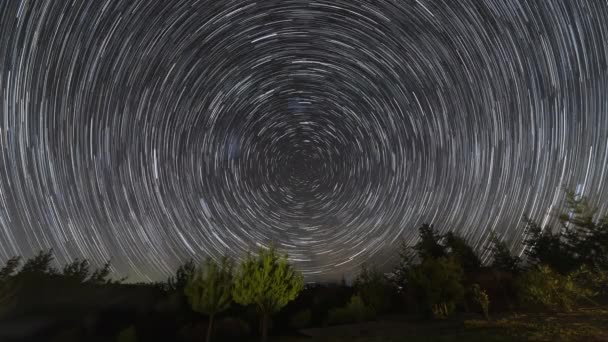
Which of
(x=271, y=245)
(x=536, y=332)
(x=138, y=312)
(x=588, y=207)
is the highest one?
(x=588, y=207)

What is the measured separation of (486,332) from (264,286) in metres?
9.42

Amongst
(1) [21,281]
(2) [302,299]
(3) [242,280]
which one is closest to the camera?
(3) [242,280]

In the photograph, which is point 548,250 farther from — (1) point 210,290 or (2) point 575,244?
(1) point 210,290

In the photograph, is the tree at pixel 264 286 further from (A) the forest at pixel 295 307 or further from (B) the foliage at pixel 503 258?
(B) the foliage at pixel 503 258

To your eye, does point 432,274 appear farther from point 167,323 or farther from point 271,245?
point 167,323

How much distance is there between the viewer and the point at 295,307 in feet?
79.6

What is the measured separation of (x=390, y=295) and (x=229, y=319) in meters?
14.3

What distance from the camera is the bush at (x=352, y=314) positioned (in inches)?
837

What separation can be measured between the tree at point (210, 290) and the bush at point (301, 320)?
8097 mm

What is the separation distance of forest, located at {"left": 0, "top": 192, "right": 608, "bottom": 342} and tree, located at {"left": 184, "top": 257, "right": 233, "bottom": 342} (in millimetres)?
48

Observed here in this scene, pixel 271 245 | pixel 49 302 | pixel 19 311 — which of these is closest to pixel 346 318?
pixel 271 245

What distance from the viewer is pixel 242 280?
15195mm

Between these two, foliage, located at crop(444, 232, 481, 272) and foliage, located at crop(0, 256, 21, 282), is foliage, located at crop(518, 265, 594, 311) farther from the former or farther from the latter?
foliage, located at crop(0, 256, 21, 282)

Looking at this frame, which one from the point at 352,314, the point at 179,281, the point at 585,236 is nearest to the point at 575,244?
the point at 585,236
